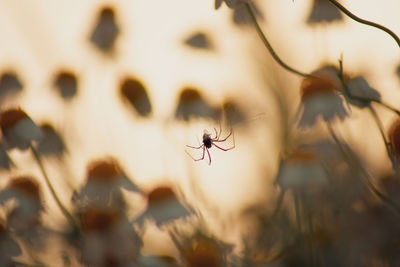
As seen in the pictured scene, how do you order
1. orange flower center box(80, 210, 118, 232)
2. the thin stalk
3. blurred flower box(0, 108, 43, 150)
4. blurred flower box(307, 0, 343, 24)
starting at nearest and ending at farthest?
1. the thin stalk
2. orange flower center box(80, 210, 118, 232)
3. blurred flower box(0, 108, 43, 150)
4. blurred flower box(307, 0, 343, 24)

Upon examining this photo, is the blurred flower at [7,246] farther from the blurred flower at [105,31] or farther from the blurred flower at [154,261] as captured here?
the blurred flower at [105,31]

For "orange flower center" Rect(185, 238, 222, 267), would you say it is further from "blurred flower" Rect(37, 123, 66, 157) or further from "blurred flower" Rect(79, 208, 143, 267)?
"blurred flower" Rect(37, 123, 66, 157)

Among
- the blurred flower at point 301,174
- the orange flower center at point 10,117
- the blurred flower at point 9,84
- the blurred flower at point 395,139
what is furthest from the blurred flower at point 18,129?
the blurred flower at point 395,139

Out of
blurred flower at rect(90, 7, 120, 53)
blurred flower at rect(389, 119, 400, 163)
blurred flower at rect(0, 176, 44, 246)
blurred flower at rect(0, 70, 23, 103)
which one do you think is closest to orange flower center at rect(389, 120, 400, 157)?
blurred flower at rect(389, 119, 400, 163)

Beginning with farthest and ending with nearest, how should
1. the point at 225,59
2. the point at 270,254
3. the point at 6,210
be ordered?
the point at 225,59 < the point at 6,210 < the point at 270,254

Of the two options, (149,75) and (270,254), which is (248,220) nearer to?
(270,254)

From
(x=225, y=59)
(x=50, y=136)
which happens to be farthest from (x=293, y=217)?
(x=50, y=136)
